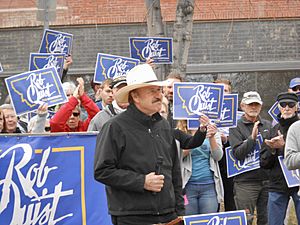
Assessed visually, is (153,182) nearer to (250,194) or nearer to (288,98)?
(288,98)

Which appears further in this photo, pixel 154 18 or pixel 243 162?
pixel 154 18

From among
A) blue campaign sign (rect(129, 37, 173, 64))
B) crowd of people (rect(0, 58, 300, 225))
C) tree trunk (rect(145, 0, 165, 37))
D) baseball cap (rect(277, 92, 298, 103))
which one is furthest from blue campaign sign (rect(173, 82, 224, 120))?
tree trunk (rect(145, 0, 165, 37))

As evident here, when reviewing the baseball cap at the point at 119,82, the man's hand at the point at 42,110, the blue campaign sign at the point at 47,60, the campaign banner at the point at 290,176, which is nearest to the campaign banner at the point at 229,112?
the campaign banner at the point at 290,176

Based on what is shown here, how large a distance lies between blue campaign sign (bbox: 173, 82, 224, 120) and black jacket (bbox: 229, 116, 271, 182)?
113 centimetres

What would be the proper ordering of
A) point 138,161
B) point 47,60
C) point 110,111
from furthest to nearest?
point 47,60, point 110,111, point 138,161

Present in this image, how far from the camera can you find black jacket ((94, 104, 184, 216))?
611 cm

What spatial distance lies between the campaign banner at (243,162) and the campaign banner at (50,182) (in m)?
1.89

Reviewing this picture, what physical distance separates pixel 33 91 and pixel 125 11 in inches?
314

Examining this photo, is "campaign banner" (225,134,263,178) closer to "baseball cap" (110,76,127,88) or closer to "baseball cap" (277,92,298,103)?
"baseball cap" (277,92,298,103)

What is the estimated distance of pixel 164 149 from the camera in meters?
6.35

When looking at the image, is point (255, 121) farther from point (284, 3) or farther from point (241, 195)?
point (284, 3)

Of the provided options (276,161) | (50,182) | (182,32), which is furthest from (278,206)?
(182,32)

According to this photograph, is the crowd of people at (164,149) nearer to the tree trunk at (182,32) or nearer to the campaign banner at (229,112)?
the campaign banner at (229,112)

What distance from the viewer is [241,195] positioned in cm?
960
